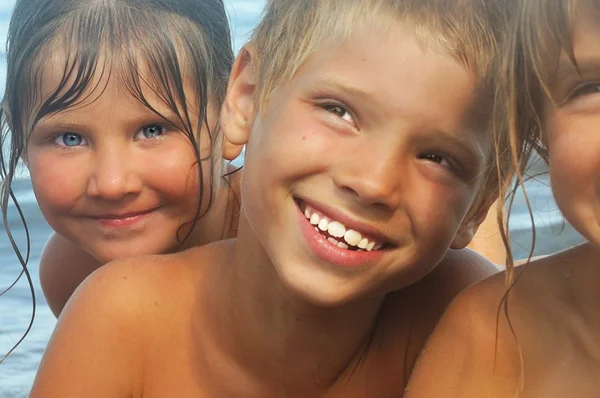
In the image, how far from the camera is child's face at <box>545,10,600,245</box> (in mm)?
1665

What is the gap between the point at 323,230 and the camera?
1977mm

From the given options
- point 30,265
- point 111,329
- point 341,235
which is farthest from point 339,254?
point 30,265

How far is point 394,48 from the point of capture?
189cm

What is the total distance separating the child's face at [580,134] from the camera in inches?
65.6

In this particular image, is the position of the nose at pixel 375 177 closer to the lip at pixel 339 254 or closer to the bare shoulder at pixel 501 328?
the lip at pixel 339 254

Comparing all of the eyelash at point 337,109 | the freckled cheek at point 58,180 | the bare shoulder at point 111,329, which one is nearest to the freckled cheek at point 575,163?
the eyelash at point 337,109

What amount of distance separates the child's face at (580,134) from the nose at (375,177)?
239 mm

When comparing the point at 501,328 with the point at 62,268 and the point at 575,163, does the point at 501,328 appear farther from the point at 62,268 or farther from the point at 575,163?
the point at 62,268

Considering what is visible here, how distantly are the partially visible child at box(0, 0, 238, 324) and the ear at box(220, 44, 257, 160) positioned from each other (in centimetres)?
28

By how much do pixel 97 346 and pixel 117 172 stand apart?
39 cm

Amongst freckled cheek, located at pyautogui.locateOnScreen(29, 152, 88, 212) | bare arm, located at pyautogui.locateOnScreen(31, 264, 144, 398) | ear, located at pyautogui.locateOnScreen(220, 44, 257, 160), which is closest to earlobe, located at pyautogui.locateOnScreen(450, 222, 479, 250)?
ear, located at pyautogui.locateOnScreen(220, 44, 257, 160)

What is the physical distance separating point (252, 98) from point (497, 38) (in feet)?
1.49

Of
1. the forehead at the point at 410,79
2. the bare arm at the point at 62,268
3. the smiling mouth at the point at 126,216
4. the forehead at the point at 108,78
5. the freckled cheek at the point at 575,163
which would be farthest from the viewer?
the bare arm at the point at 62,268

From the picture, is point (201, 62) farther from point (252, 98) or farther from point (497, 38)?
point (497, 38)
